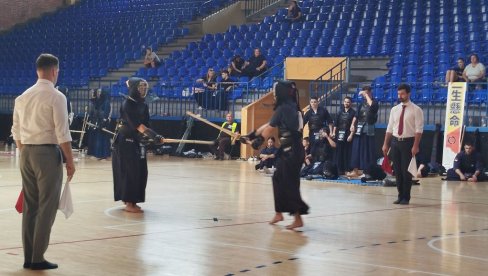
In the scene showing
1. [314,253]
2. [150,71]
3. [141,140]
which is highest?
[150,71]

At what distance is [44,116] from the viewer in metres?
7.79

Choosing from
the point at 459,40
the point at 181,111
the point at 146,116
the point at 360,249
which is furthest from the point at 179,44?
the point at 360,249

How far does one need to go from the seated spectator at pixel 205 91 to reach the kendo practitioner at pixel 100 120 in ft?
10.5

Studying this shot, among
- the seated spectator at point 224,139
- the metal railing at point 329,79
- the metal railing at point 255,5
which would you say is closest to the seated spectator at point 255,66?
the seated spectator at point 224,139

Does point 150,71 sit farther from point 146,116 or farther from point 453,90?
point 146,116

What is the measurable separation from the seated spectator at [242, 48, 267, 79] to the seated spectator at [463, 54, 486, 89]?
7.16 m

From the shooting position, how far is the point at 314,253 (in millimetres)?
8945

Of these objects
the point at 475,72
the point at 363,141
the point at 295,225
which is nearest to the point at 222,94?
the point at 363,141

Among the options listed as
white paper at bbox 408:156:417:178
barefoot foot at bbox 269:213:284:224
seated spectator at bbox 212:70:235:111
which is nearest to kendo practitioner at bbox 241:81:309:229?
barefoot foot at bbox 269:213:284:224

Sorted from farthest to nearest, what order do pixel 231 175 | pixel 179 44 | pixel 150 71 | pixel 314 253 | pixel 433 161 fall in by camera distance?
pixel 179 44, pixel 150 71, pixel 433 161, pixel 231 175, pixel 314 253

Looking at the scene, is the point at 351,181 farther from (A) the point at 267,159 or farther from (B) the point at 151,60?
(B) the point at 151,60

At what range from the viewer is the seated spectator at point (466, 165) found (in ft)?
60.8

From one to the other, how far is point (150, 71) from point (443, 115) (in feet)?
40.2

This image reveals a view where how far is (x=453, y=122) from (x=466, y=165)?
47.4 inches
